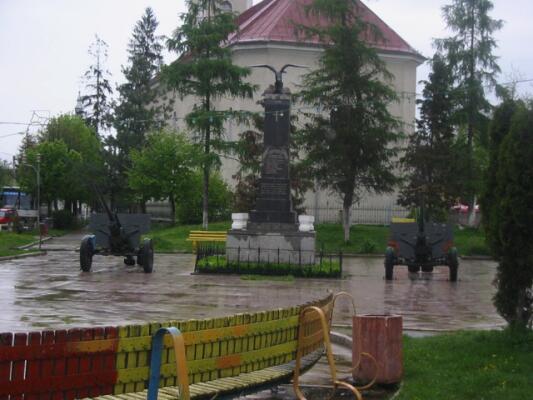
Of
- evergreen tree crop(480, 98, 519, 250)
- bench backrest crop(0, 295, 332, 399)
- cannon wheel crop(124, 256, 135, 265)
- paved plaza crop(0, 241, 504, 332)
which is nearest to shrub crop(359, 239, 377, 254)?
paved plaza crop(0, 241, 504, 332)

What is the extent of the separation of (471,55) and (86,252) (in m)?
30.3

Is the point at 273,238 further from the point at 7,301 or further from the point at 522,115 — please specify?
the point at 522,115

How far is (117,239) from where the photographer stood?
88.1 ft

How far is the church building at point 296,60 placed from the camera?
56.1 meters

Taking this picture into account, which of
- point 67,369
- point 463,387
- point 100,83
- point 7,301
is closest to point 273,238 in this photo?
point 7,301

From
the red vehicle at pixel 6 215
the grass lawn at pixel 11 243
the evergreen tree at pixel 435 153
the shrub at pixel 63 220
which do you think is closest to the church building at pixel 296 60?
the evergreen tree at pixel 435 153

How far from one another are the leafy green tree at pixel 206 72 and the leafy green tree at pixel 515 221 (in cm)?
3526

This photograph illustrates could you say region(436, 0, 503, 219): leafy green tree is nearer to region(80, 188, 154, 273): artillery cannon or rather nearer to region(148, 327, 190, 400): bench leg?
region(80, 188, 154, 273): artillery cannon

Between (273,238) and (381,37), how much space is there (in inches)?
844

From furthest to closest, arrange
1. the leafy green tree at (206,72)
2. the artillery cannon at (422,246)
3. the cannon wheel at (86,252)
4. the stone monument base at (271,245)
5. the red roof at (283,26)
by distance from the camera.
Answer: the red roof at (283,26), the leafy green tree at (206,72), the stone monument base at (271,245), the artillery cannon at (422,246), the cannon wheel at (86,252)

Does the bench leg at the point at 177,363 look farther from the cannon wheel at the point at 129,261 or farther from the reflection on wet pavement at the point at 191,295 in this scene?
the cannon wheel at the point at 129,261

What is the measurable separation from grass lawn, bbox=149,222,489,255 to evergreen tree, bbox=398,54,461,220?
2.24 metres

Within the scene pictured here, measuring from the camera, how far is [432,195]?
153 feet

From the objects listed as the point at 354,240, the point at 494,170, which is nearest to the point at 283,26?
the point at 354,240
